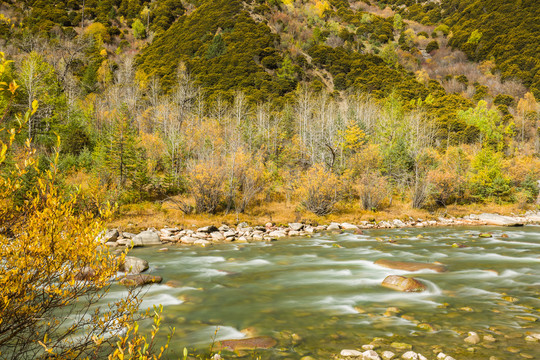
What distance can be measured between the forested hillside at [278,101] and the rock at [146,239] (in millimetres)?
2593

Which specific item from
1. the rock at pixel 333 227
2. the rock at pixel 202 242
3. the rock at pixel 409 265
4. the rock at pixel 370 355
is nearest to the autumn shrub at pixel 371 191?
the rock at pixel 333 227

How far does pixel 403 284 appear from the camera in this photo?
7801mm

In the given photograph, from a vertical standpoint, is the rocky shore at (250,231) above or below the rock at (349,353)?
below

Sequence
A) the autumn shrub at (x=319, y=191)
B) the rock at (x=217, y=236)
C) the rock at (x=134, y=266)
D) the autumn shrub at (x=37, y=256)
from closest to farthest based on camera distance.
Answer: the autumn shrub at (x=37, y=256)
the rock at (x=134, y=266)
the rock at (x=217, y=236)
the autumn shrub at (x=319, y=191)

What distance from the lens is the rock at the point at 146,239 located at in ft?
45.2

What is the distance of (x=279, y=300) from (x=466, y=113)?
62.0m

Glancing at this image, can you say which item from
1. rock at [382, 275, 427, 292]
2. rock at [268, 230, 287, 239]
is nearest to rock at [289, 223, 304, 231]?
A: rock at [268, 230, 287, 239]

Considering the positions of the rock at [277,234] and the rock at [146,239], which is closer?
the rock at [146,239]

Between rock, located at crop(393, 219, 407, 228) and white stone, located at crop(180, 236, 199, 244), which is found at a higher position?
white stone, located at crop(180, 236, 199, 244)

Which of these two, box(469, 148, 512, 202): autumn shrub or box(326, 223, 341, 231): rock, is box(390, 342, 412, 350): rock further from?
box(469, 148, 512, 202): autumn shrub

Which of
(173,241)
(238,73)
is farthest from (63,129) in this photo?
(238,73)

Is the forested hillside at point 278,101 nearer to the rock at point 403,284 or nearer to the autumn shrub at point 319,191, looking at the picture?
the autumn shrub at point 319,191

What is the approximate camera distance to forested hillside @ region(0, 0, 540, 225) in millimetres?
21656

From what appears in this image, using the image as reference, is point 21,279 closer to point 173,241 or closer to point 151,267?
point 151,267
